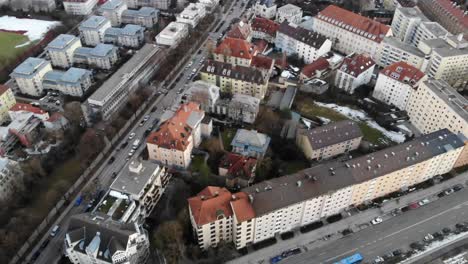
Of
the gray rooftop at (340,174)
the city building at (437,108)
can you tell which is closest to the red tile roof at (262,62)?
the city building at (437,108)

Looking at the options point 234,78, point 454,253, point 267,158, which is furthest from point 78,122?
point 454,253

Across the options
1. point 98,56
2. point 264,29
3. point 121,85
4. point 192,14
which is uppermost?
point 264,29

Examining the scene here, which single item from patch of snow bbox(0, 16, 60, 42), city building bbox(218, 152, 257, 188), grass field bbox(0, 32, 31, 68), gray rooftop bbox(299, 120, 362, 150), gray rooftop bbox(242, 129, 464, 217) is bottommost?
grass field bbox(0, 32, 31, 68)

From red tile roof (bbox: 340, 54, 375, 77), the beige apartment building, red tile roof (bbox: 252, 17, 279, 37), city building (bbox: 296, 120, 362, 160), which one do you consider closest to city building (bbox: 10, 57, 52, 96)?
red tile roof (bbox: 252, 17, 279, 37)

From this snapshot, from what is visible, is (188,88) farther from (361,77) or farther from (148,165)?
(361,77)

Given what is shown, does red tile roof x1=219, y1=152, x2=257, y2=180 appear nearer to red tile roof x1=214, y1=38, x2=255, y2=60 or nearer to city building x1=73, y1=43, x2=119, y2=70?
red tile roof x1=214, y1=38, x2=255, y2=60

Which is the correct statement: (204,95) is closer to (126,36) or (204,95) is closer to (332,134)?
(332,134)

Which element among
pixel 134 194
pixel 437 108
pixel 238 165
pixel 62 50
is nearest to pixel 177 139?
pixel 238 165
